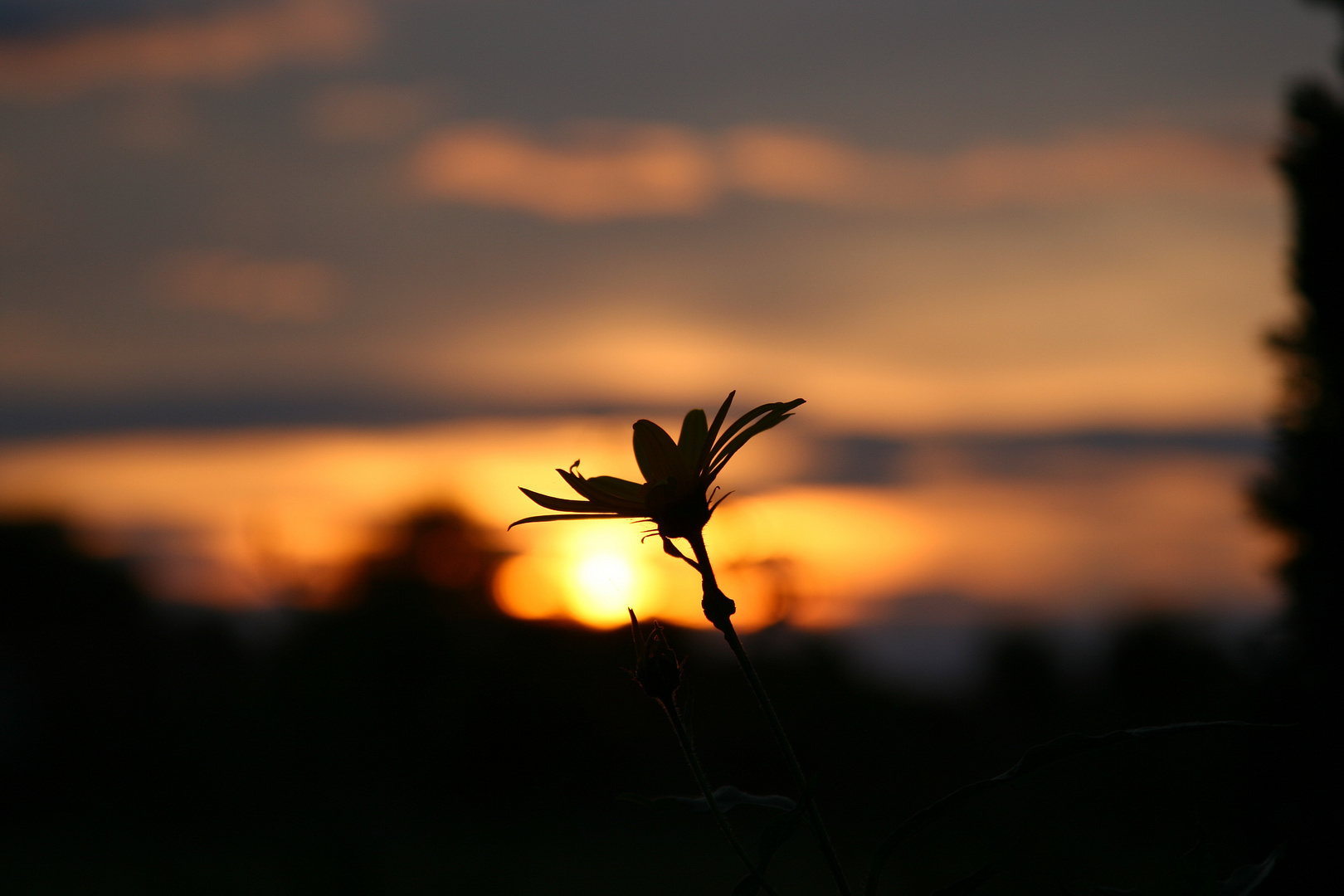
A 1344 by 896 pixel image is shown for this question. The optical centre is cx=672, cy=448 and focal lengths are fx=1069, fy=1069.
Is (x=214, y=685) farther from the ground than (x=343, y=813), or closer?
farther from the ground

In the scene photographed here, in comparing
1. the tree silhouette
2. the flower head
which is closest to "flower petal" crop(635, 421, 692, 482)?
the flower head

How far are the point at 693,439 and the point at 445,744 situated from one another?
16299 millimetres

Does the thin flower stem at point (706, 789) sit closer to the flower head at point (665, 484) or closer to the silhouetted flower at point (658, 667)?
the silhouetted flower at point (658, 667)

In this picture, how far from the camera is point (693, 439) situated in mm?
1121

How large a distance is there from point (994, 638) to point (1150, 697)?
1241 cm

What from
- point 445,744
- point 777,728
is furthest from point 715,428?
point 445,744

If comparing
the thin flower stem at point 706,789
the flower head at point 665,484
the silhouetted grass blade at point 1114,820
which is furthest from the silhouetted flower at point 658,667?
the silhouetted grass blade at point 1114,820

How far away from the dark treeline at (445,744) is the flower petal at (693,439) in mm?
6629

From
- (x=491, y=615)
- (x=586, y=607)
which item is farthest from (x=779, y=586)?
(x=491, y=615)

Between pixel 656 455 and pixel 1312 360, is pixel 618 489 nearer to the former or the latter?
pixel 656 455

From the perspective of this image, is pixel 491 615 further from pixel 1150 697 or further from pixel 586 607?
pixel 586 607

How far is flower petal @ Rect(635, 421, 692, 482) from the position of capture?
1108 millimetres

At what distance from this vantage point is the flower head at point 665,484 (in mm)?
1079

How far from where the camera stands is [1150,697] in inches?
466
